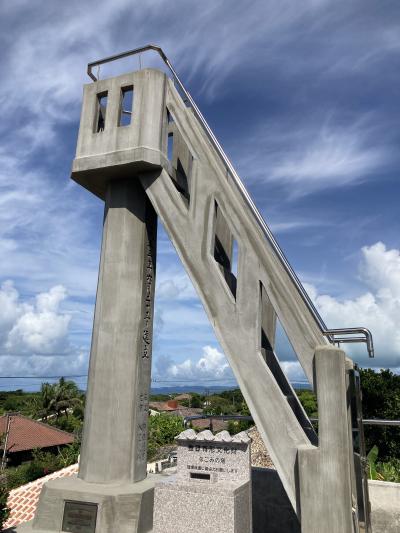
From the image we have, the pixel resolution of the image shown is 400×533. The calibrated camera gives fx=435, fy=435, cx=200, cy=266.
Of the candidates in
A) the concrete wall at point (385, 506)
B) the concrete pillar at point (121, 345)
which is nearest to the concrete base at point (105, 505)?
the concrete pillar at point (121, 345)

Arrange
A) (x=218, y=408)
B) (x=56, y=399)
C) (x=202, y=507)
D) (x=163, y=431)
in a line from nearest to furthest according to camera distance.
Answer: (x=202, y=507) < (x=163, y=431) < (x=56, y=399) < (x=218, y=408)

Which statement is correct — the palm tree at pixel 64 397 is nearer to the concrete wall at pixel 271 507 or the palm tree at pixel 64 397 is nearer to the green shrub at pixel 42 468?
the green shrub at pixel 42 468

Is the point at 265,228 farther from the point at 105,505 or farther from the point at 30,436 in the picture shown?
the point at 30,436

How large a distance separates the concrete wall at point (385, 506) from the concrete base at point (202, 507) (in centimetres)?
300

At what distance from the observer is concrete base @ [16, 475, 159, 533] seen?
8852 millimetres

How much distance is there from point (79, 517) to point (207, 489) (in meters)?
3.00

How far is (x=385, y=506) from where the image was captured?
9438 millimetres

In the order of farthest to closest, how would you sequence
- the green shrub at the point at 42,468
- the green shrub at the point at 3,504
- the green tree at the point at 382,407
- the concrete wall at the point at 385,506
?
the green shrub at the point at 42,468
the green tree at the point at 382,407
the green shrub at the point at 3,504
the concrete wall at the point at 385,506

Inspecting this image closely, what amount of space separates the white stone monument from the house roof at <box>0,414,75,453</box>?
132 feet

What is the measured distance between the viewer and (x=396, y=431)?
3125 centimetres

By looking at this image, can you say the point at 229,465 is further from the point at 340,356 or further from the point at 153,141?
the point at 153,141

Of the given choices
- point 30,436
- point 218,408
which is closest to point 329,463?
point 30,436

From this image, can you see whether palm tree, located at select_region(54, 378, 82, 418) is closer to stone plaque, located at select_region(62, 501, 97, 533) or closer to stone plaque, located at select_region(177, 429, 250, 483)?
stone plaque, located at select_region(62, 501, 97, 533)

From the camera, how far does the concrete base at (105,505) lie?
29.0 feet
